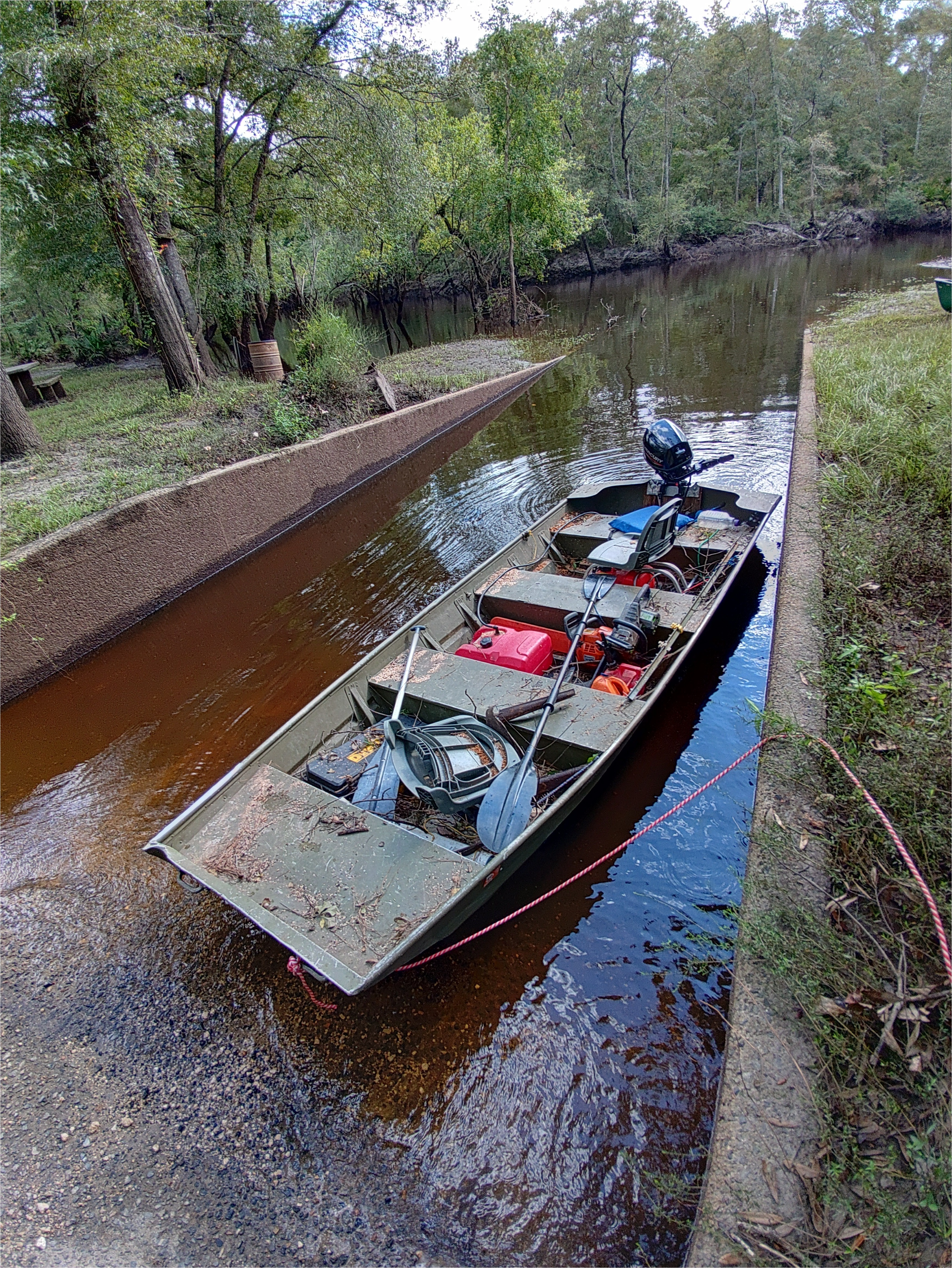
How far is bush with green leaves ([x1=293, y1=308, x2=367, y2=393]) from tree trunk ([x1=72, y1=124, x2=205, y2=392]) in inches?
87.0

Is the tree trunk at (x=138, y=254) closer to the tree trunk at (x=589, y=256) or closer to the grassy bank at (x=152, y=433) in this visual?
the grassy bank at (x=152, y=433)

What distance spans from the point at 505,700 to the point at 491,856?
4.31ft

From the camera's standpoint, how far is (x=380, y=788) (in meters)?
4.32

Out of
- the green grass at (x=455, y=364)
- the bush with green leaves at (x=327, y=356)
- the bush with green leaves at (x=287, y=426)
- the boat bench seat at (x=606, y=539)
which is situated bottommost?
the boat bench seat at (x=606, y=539)

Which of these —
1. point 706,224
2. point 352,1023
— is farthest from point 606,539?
point 706,224

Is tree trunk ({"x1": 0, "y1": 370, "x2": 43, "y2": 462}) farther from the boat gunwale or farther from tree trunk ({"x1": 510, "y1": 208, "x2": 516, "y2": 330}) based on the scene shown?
tree trunk ({"x1": 510, "y1": 208, "x2": 516, "y2": 330})

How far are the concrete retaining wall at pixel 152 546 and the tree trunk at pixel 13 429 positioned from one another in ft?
9.75

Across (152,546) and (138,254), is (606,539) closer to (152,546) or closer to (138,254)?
(152,546)

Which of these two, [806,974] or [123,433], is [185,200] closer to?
[123,433]

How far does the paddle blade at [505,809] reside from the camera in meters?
3.86

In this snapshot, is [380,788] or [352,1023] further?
[380,788]

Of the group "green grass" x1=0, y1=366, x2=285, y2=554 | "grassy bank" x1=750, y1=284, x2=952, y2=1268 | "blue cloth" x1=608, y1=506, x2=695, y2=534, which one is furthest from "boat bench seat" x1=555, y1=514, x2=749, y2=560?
"green grass" x1=0, y1=366, x2=285, y2=554

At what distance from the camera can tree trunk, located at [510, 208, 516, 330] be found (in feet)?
85.2

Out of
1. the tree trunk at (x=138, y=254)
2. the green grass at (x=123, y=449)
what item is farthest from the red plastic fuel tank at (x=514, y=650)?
the tree trunk at (x=138, y=254)
